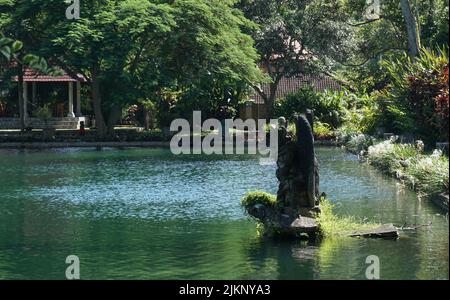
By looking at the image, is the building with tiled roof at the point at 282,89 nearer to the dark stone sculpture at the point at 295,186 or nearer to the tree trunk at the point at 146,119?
the tree trunk at the point at 146,119

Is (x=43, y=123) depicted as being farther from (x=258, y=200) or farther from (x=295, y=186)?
(x=295, y=186)

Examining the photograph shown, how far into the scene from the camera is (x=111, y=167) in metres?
32.6

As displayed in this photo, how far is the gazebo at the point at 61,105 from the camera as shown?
2085 inches

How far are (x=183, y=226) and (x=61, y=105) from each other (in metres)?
39.7

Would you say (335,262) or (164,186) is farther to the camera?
(164,186)

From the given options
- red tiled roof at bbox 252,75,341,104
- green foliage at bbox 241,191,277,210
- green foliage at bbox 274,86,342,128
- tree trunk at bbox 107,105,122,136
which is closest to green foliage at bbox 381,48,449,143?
green foliage at bbox 241,191,277,210

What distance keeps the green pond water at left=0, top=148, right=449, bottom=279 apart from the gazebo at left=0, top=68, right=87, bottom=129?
21.1 m

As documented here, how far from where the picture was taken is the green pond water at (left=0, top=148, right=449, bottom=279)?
539 inches

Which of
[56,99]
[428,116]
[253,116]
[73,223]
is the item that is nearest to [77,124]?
[56,99]

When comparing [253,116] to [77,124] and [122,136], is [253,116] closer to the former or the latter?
[77,124]

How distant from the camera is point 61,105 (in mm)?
56250

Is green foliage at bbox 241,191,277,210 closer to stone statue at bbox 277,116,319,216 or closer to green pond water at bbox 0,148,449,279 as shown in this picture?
stone statue at bbox 277,116,319,216

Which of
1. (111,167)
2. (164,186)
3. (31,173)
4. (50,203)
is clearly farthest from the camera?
(111,167)

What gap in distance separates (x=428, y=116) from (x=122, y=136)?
1984cm
